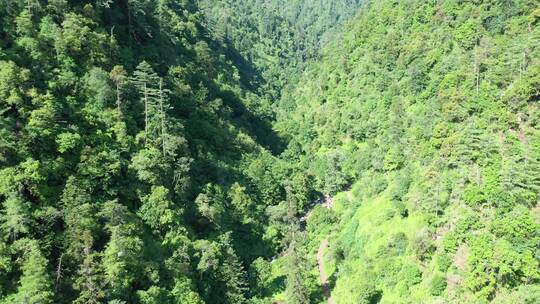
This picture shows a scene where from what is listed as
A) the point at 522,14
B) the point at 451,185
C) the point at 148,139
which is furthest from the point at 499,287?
the point at 522,14

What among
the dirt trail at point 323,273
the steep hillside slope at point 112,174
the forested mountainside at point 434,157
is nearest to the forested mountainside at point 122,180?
the steep hillside slope at point 112,174

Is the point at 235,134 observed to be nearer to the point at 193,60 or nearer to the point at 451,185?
the point at 193,60

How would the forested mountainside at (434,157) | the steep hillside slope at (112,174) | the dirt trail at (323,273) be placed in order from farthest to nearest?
1. the dirt trail at (323,273)
2. the steep hillside slope at (112,174)
3. the forested mountainside at (434,157)

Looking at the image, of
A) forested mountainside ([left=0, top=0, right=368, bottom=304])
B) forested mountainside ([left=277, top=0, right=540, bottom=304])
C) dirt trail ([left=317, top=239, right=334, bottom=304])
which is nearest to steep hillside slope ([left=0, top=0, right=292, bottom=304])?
forested mountainside ([left=0, top=0, right=368, bottom=304])

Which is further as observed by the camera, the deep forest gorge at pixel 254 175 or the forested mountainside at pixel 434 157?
the deep forest gorge at pixel 254 175

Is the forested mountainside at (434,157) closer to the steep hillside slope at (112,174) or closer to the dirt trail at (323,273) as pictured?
the dirt trail at (323,273)
